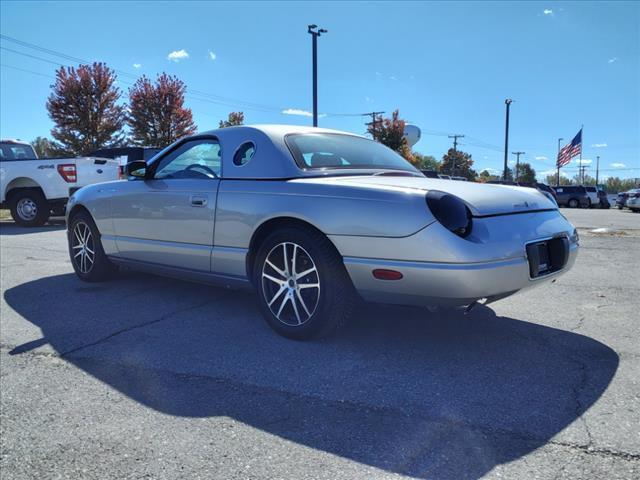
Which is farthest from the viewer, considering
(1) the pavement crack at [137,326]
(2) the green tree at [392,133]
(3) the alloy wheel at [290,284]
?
(2) the green tree at [392,133]

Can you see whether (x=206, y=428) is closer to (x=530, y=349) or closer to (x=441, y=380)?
(x=441, y=380)

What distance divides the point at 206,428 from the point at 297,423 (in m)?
0.41

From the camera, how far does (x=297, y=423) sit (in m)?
2.29

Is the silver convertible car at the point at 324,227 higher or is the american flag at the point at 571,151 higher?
the american flag at the point at 571,151

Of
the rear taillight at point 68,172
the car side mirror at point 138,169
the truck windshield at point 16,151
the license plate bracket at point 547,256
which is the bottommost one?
the license plate bracket at point 547,256

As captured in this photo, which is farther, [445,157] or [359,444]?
[445,157]

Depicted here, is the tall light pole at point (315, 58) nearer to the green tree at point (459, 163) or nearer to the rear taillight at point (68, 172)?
the rear taillight at point (68, 172)

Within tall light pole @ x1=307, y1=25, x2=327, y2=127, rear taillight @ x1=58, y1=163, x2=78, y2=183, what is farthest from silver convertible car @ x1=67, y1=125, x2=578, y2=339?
tall light pole @ x1=307, y1=25, x2=327, y2=127

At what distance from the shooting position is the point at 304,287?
10.6ft

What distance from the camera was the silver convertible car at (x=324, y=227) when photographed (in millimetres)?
2756

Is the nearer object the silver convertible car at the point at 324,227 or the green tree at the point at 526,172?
the silver convertible car at the point at 324,227

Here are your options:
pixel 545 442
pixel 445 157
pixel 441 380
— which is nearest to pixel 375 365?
pixel 441 380

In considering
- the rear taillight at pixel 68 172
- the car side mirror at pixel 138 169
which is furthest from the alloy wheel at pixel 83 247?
the rear taillight at pixel 68 172

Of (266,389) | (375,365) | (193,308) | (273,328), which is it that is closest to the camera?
(266,389)
